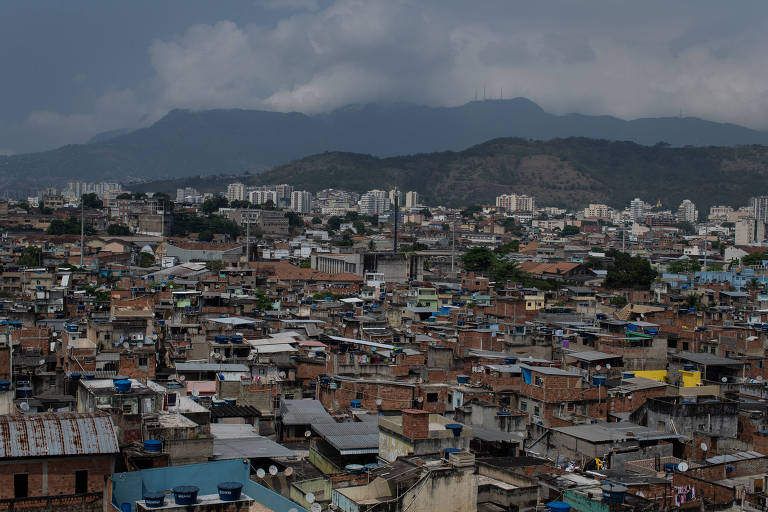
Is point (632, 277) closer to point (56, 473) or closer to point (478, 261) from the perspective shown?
point (478, 261)

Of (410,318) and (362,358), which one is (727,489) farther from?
(410,318)

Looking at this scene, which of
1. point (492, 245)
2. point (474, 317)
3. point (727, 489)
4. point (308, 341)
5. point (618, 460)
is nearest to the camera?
point (727, 489)

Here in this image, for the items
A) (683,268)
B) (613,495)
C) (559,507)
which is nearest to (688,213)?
(683,268)

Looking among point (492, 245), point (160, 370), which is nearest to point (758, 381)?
point (160, 370)

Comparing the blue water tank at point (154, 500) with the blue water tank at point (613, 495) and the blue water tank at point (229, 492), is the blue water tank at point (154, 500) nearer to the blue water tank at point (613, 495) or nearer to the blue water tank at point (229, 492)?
the blue water tank at point (229, 492)

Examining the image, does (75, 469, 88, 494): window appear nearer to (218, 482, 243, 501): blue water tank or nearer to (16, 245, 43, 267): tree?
(218, 482, 243, 501): blue water tank

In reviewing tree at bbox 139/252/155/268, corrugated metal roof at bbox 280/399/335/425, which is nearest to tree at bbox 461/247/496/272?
tree at bbox 139/252/155/268

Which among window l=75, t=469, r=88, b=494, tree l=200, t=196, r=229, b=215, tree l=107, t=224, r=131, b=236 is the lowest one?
window l=75, t=469, r=88, b=494
